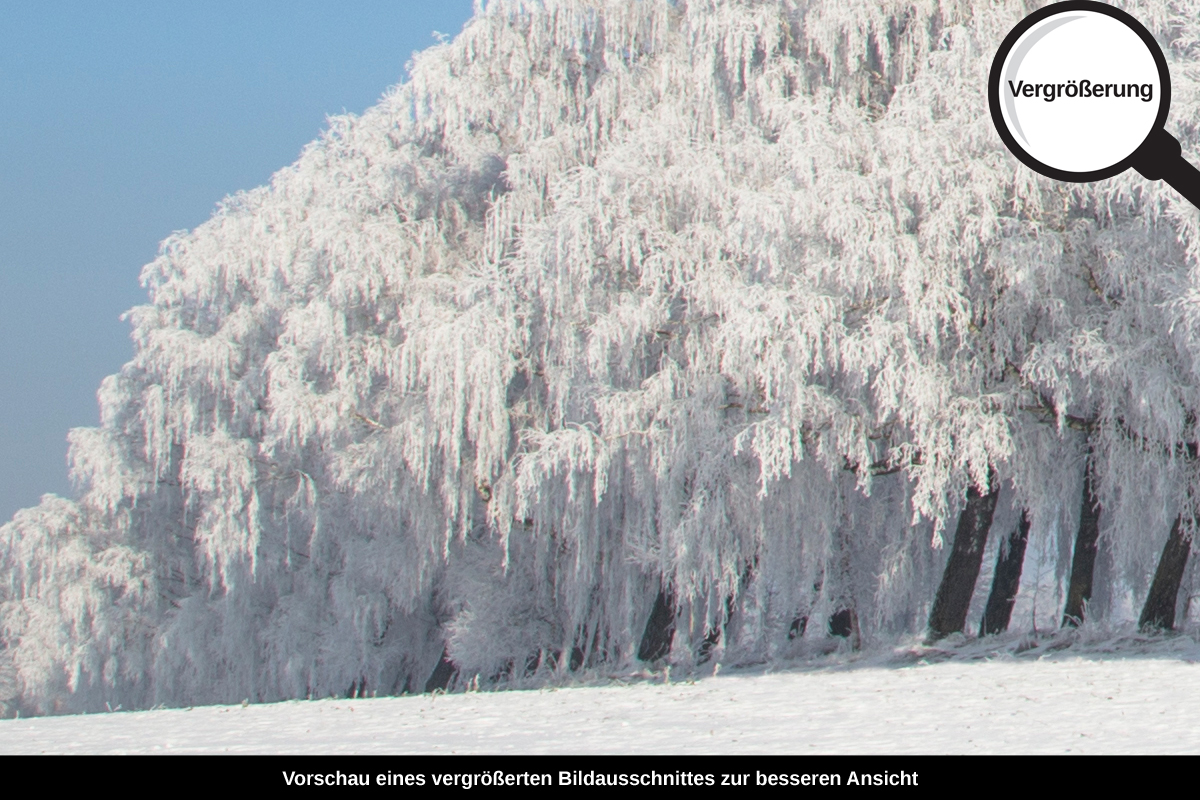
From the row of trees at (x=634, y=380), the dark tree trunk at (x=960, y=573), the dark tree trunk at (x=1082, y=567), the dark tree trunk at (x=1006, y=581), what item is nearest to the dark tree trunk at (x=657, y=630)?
the row of trees at (x=634, y=380)

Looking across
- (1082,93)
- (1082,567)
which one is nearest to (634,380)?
(1082,567)

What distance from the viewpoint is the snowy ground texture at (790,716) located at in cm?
755

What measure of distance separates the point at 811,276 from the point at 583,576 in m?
4.99

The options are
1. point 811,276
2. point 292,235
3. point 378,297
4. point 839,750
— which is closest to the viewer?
point 839,750

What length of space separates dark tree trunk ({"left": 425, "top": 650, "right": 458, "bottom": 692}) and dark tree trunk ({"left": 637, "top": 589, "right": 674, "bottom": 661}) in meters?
3.78

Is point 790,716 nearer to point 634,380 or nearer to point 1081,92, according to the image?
point 634,380

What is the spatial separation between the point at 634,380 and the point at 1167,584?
5.70m

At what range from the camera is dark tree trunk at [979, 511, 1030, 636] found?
46.8 ft

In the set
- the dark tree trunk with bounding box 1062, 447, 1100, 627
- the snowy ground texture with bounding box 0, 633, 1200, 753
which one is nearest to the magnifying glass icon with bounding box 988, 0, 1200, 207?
the snowy ground texture with bounding box 0, 633, 1200, 753

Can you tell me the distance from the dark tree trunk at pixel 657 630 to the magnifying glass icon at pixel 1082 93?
13740mm

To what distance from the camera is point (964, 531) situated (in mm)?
14102

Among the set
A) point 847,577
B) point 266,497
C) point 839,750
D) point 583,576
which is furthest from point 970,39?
point 266,497

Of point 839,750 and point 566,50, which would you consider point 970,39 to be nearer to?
point 566,50

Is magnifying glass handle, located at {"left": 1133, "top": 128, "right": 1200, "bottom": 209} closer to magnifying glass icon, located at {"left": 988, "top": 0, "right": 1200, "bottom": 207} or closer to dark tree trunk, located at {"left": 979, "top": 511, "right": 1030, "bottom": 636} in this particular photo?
magnifying glass icon, located at {"left": 988, "top": 0, "right": 1200, "bottom": 207}
